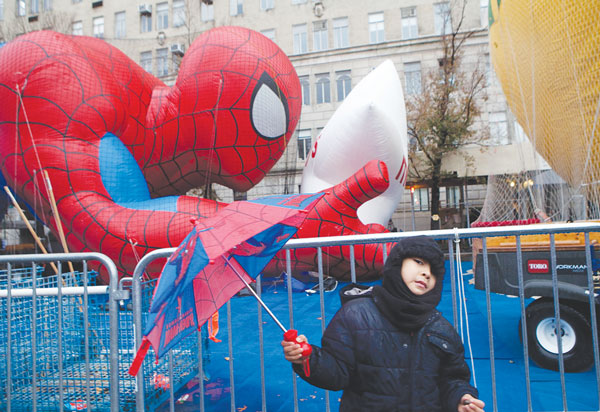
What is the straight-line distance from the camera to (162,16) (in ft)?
78.1

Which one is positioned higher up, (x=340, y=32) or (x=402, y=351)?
(x=340, y=32)

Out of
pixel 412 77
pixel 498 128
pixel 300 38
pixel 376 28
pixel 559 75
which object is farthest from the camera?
pixel 300 38

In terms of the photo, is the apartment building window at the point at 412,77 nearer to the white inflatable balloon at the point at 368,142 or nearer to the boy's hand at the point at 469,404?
the white inflatable balloon at the point at 368,142

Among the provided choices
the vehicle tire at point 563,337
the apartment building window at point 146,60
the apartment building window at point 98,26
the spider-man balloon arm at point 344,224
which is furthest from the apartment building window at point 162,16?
the vehicle tire at point 563,337

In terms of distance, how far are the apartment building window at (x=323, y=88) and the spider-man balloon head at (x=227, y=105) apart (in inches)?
539

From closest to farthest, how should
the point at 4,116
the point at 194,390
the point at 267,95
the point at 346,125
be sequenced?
the point at 194,390 → the point at 4,116 → the point at 267,95 → the point at 346,125

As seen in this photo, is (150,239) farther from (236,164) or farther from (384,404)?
(384,404)

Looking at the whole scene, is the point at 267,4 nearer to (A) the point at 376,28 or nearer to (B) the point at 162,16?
(A) the point at 376,28

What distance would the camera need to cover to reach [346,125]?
791 cm

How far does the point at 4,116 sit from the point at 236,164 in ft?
11.3

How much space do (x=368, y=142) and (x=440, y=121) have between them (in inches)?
342

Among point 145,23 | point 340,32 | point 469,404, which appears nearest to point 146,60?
point 145,23

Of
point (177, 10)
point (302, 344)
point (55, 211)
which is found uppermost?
point (177, 10)

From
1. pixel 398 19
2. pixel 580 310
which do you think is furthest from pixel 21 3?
pixel 580 310
